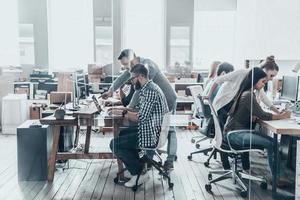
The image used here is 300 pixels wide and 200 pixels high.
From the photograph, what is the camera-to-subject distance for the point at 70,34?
383 centimetres

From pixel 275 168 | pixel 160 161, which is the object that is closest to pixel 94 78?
pixel 160 161

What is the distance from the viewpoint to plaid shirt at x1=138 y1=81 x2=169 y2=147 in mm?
2975

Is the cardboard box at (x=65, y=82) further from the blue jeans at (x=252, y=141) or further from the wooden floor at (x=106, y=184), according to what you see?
the blue jeans at (x=252, y=141)

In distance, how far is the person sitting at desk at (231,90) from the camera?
322cm

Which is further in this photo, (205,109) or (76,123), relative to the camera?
(205,109)

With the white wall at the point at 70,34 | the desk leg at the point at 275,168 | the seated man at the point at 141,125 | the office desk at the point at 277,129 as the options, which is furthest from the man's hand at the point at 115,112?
the desk leg at the point at 275,168

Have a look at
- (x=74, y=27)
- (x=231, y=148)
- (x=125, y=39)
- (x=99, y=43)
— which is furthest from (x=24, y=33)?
(x=231, y=148)

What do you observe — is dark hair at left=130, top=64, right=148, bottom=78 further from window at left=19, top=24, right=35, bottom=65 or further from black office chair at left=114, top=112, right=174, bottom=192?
window at left=19, top=24, right=35, bottom=65

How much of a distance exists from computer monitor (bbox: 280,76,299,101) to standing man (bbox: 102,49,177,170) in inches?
49.9

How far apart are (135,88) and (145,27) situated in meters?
0.78

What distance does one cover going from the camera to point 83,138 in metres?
3.94

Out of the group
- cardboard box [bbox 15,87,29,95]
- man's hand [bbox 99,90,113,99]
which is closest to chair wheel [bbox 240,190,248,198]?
man's hand [bbox 99,90,113,99]

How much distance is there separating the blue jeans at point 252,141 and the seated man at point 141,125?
703mm

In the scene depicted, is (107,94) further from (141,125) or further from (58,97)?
(141,125)
